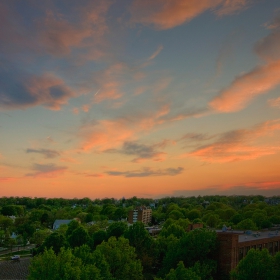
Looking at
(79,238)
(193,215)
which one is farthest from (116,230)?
(193,215)

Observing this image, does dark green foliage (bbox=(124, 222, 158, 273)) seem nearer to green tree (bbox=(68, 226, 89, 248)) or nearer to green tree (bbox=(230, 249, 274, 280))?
green tree (bbox=(68, 226, 89, 248))

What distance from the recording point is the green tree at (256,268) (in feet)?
142

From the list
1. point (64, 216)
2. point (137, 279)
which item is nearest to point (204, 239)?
point (137, 279)

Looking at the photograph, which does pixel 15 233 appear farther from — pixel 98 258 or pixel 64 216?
pixel 98 258

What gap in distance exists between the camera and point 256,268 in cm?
4344

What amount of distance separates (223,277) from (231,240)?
564cm

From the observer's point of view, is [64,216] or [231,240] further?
[64,216]

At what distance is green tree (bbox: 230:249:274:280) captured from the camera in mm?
Result: 43281

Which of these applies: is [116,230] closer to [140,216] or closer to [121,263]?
[121,263]

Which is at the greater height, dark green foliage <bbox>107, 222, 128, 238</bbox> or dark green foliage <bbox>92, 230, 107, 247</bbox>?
dark green foliage <bbox>107, 222, 128, 238</bbox>

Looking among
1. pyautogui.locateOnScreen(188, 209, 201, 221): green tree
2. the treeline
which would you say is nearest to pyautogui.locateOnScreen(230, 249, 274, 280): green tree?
the treeline

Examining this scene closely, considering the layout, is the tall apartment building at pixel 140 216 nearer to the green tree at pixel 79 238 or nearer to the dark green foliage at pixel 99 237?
the dark green foliage at pixel 99 237

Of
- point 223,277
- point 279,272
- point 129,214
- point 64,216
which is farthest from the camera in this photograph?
point 129,214

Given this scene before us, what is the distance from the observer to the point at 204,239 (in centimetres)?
5497
